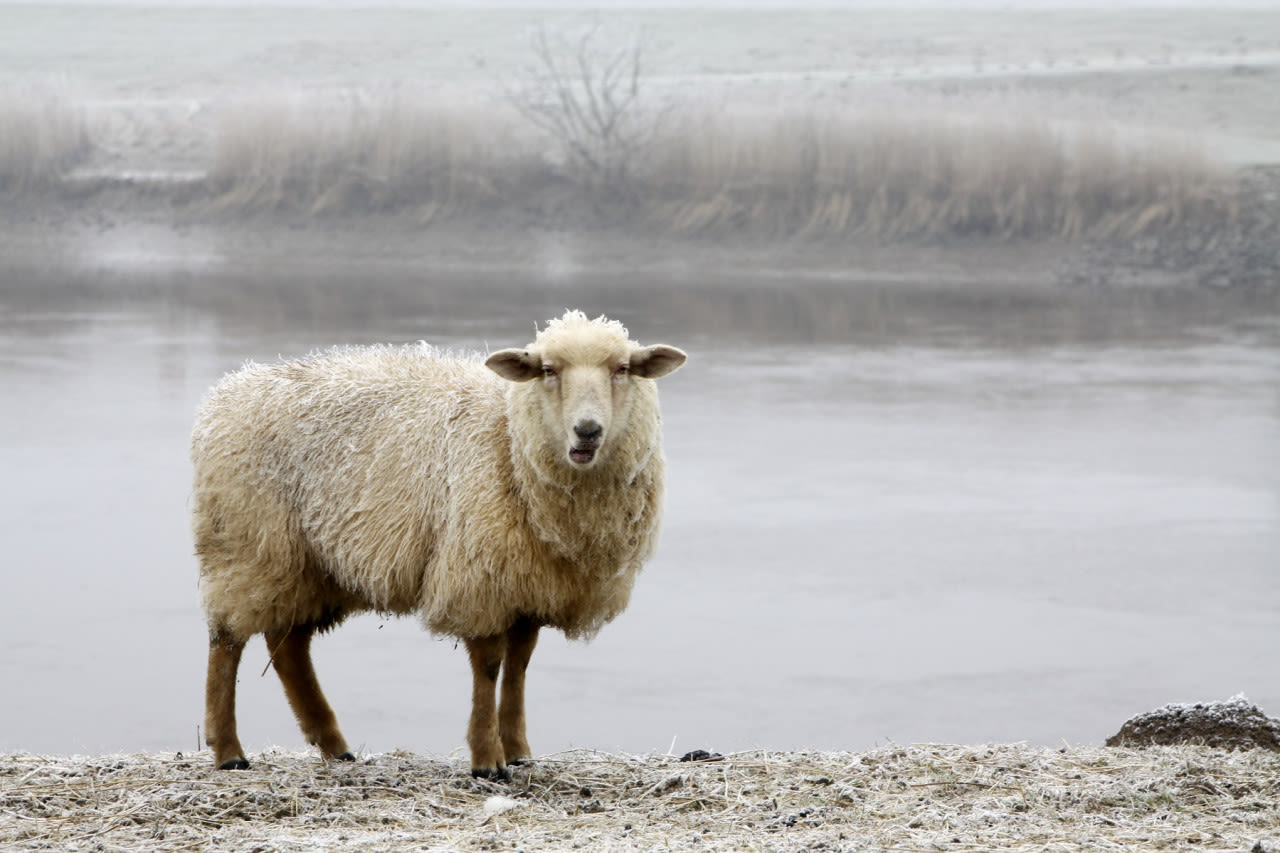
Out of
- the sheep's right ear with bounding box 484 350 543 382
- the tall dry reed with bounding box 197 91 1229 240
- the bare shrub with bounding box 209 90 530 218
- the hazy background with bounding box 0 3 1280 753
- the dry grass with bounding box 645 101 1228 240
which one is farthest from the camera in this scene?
the bare shrub with bounding box 209 90 530 218

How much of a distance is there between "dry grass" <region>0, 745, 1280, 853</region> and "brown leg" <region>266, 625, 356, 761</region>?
27 centimetres

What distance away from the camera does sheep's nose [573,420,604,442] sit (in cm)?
566

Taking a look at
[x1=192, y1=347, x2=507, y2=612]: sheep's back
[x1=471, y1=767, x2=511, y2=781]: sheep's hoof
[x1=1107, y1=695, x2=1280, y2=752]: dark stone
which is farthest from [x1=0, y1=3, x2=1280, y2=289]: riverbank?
[x1=471, y1=767, x2=511, y2=781]: sheep's hoof

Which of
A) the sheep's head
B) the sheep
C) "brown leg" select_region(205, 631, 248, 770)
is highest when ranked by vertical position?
the sheep's head

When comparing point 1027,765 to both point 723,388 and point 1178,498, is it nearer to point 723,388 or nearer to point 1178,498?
point 1178,498

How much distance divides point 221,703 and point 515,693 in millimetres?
1211

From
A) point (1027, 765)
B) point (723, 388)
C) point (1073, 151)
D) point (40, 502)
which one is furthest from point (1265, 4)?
point (1027, 765)

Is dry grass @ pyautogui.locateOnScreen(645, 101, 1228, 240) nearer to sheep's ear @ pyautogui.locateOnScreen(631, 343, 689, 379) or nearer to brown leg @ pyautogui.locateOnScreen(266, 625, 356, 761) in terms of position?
brown leg @ pyautogui.locateOnScreen(266, 625, 356, 761)

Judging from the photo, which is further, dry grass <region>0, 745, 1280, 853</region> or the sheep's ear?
the sheep's ear

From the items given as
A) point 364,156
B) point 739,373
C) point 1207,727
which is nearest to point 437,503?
point 1207,727

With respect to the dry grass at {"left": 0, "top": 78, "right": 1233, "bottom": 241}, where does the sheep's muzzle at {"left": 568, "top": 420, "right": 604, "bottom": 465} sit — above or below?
below

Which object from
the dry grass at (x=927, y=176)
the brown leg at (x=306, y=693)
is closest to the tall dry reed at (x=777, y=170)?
the dry grass at (x=927, y=176)

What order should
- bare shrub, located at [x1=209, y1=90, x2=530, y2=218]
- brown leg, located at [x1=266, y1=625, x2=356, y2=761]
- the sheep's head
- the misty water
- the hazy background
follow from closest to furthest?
the sheep's head < brown leg, located at [x1=266, y1=625, x2=356, y2=761] < the misty water < the hazy background < bare shrub, located at [x1=209, y1=90, x2=530, y2=218]

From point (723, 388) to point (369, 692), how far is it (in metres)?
10.4
